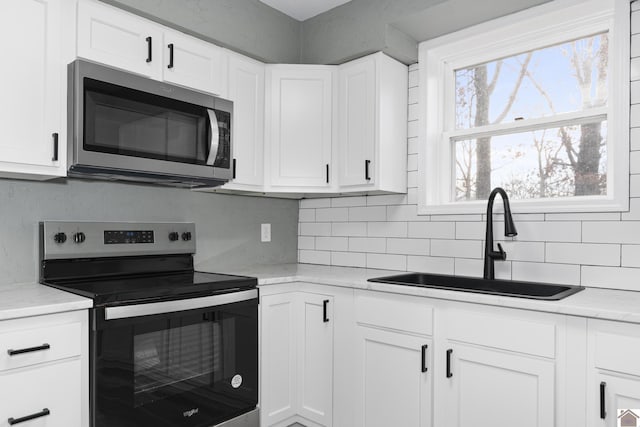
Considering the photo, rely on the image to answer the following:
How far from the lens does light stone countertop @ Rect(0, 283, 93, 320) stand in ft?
4.62

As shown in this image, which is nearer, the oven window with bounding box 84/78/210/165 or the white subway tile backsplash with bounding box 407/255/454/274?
the oven window with bounding box 84/78/210/165

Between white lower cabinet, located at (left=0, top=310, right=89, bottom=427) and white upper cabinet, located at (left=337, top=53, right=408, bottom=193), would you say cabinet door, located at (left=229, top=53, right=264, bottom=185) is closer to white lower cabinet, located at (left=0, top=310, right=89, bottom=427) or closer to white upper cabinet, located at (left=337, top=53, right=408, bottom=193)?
white upper cabinet, located at (left=337, top=53, right=408, bottom=193)

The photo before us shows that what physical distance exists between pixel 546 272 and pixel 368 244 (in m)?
1.05

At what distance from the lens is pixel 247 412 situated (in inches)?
82.4

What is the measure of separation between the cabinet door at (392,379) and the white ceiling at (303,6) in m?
1.92

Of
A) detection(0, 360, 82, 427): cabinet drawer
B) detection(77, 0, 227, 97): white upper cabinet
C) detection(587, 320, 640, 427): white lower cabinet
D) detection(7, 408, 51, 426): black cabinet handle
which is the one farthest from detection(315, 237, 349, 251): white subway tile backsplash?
detection(7, 408, 51, 426): black cabinet handle

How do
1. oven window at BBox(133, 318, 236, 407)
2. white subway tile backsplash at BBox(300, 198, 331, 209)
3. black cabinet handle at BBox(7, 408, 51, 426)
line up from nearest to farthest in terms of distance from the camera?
black cabinet handle at BBox(7, 408, 51, 426) < oven window at BBox(133, 318, 236, 407) < white subway tile backsplash at BBox(300, 198, 331, 209)

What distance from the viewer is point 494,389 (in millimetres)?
1709

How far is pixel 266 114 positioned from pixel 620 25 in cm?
180

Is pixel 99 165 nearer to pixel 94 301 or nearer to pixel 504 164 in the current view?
pixel 94 301

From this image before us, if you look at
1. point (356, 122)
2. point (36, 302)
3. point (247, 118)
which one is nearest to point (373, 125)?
point (356, 122)

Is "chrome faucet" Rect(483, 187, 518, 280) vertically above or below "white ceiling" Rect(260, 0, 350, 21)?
below

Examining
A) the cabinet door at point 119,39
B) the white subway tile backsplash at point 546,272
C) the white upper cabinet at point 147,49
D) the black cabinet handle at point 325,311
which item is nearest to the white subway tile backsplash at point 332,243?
the black cabinet handle at point 325,311

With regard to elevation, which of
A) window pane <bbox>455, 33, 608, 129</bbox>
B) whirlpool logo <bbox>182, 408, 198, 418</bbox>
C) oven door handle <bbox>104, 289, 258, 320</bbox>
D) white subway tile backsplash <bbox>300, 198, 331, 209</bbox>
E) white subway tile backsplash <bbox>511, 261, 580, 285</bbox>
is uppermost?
window pane <bbox>455, 33, 608, 129</bbox>
